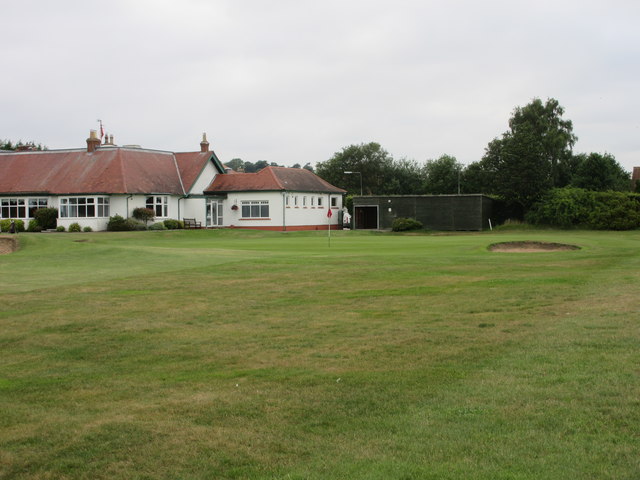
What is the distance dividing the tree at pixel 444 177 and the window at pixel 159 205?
39.9 meters

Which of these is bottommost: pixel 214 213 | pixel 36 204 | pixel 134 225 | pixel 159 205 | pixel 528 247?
pixel 528 247

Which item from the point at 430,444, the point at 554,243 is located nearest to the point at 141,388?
the point at 430,444

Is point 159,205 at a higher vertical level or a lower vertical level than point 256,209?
higher

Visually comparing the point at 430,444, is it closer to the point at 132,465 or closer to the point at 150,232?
the point at 132,465

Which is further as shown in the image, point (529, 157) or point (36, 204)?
point (529, 157)

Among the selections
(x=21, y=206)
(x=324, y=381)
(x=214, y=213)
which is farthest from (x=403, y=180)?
(x=324, y=381)

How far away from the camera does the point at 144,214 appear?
5688 centimetres

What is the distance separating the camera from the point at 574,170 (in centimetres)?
7725

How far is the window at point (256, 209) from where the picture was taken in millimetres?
63094

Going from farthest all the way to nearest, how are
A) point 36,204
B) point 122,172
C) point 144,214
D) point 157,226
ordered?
point 36,204 < point 122,172 < point 144,214 < point 157,226

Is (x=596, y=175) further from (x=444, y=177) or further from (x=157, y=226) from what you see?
(x=157, y=226)

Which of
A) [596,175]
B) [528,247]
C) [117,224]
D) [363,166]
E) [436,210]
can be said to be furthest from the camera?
[363,166]

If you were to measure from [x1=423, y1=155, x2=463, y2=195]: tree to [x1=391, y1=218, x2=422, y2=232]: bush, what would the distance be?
27.5 m

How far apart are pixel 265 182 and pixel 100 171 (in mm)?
14079
